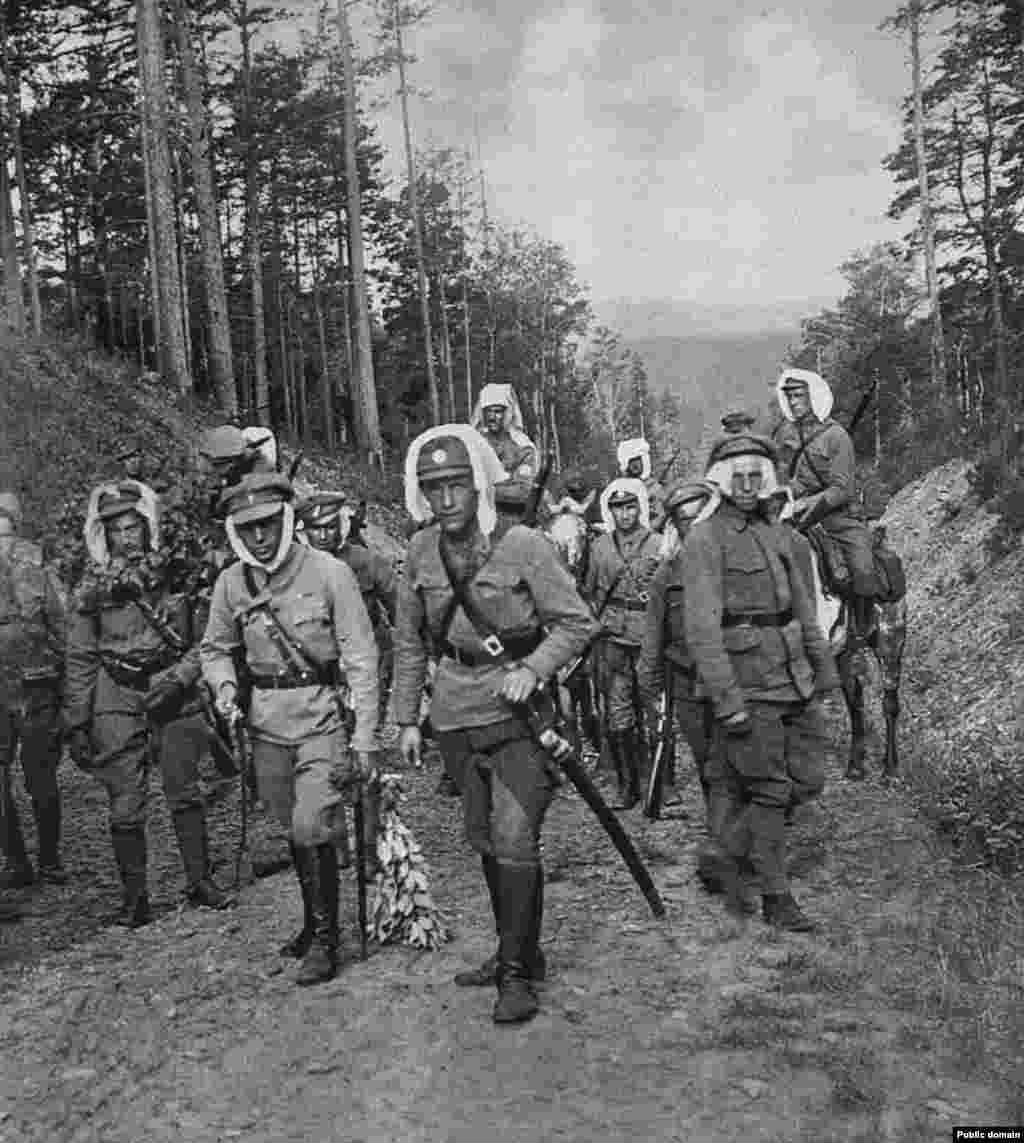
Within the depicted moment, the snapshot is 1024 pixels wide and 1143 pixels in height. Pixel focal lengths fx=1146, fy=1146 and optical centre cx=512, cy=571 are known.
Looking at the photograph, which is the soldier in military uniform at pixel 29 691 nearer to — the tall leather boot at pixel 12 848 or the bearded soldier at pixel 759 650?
the tall leather boot at pixel 12 848

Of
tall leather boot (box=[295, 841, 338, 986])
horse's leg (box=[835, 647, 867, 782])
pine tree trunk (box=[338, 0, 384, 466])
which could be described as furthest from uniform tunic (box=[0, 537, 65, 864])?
pine tree trunk (box=[338, 0, 384, 466])

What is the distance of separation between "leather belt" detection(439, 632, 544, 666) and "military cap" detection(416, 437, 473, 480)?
73 centimetres

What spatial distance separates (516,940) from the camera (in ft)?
15.7

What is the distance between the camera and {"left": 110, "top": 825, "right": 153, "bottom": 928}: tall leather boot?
625 centimetres

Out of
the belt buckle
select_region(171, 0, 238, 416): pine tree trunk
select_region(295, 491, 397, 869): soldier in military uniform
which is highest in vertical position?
select_region(171, 0, 238, 416): pine tree trunk

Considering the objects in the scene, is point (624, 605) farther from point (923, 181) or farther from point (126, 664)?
point (923, 181)

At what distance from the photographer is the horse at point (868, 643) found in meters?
8.52

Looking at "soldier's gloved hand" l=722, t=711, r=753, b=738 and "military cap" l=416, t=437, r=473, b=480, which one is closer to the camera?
"military cap" l=416, t=437, r=473, b=480

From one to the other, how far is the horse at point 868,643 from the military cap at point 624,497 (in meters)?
1.32

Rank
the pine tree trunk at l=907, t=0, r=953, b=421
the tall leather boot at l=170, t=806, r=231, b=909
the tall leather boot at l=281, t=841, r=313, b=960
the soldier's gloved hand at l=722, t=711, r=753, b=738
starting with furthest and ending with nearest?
the pine tree trunk at l=907, t=0, r=953, b=421
the tall leather boot at l=170, t=806, r=231, b=909
the soldier's gloved hand at l=722, t=711, r=753, b=738
the tall leather boot at l=281, t=841, r=313, b=960

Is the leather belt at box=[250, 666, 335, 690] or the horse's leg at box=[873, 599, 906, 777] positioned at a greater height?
the leather belt at box=[250, 666, 335, 690]

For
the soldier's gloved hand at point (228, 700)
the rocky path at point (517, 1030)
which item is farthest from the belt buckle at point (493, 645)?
the rocky path at point (517, 1030)

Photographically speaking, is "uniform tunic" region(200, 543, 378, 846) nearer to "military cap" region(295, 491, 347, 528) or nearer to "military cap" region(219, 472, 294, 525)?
"military cap" region(219, 472, 294, 525)

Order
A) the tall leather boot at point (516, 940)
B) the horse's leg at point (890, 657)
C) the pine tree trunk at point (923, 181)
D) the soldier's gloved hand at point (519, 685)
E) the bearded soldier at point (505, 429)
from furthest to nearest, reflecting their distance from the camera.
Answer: the pine tree trunk at point (923, 181) → the bearded soldier at point (505, 429) → the horse's leg at point (890, 657) → the tall leather boot at point (516, 940) → the soldier's gloved hand at point (519, 685)
